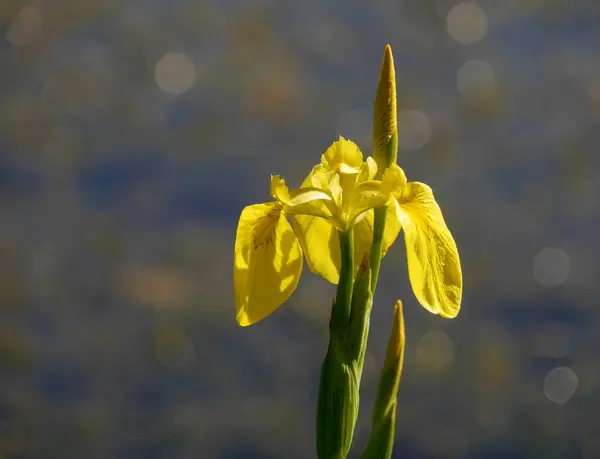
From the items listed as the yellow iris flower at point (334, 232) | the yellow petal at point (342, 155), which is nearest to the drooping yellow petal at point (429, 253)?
the yellow iris flower at point (334, 232)

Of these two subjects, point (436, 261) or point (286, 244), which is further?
point (286, 244)

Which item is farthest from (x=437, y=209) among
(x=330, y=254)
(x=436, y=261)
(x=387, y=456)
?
(x=387, y=456)

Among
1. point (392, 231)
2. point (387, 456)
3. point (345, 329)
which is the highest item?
point (392, 231)

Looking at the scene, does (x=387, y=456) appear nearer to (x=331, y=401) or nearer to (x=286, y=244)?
(x=331, y=401)

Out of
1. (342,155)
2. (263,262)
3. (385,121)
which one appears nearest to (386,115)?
(385,121)

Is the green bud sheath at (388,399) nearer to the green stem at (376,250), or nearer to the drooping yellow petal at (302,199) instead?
the green stem at (376,250)

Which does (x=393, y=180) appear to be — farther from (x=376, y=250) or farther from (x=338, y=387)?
(x=338, y=387)
